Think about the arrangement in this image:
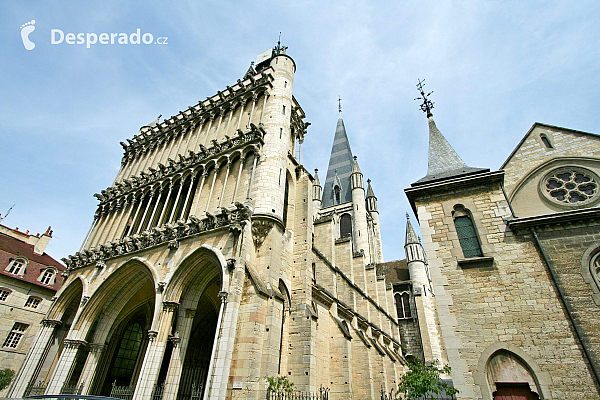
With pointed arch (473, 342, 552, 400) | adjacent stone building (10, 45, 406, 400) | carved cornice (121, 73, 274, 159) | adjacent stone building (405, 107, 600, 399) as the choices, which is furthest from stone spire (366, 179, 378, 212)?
pointed arch (473, 342, 552, 400)

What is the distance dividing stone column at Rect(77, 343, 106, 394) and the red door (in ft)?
44.4

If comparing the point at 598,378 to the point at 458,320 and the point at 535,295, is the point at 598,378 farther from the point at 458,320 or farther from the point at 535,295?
the point at 458,320

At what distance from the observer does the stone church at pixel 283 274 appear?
724cm

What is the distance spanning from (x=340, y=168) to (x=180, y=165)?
30.8 metres

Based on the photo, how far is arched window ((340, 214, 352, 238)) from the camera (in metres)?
33.6

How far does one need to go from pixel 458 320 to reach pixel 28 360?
1747cm

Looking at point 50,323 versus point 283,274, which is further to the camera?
point 50,323

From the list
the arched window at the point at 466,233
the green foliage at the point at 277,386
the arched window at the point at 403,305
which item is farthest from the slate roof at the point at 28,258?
the arched window at the point at 403,305

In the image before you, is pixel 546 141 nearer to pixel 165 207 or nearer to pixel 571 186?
pixel 571 186

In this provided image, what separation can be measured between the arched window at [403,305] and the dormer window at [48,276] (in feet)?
94.2

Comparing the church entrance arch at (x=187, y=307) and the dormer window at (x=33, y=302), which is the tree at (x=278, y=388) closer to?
the church entrance arch at (x=187, y=307)

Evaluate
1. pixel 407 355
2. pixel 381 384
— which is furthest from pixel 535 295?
pixel 407 355

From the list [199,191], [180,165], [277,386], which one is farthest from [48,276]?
[277,386]

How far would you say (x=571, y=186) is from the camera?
29.9 feet
